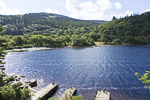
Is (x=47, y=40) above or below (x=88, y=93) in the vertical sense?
above

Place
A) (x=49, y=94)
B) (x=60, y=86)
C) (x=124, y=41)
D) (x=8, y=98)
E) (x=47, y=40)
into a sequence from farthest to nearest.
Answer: (x=124, y=41) → (x=47, y=40) → (x=60, y=86) → (x=49, y=94) → (x=8, y=98)

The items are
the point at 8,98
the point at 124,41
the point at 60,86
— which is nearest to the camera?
the point at 8,98

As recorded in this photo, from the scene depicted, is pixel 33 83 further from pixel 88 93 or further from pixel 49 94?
pixel 88 93

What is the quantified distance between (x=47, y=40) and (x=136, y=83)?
13650 cm

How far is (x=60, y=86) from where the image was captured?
44906mm

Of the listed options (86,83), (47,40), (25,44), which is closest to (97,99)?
(86,83)

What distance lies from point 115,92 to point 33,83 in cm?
2804

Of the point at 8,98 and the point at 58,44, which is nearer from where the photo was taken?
the point at 8,98

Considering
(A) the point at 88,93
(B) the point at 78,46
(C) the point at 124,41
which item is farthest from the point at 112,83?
(C) the point at 124,41

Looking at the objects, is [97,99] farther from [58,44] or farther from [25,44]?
[25,44]

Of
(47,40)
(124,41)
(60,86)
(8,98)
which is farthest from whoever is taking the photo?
(124,41)

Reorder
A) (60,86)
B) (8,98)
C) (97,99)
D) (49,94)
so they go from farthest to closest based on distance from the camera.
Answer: (60,86) < (49,94) < (97,99) < (8,98)

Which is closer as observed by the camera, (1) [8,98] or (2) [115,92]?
(1) [8,98]

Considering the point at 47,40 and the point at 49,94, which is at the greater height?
the point at 47,40
